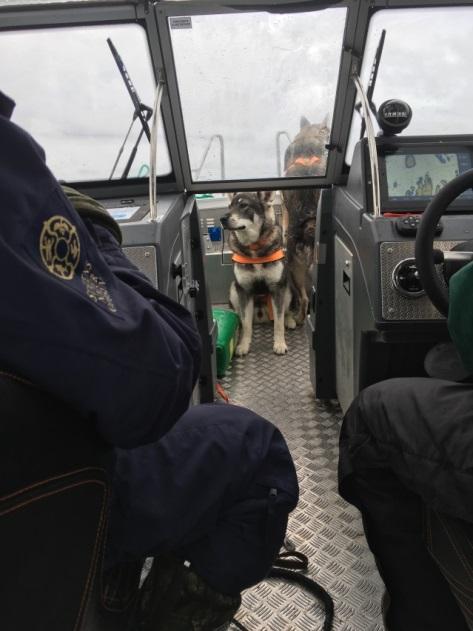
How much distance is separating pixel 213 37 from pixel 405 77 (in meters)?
0.73

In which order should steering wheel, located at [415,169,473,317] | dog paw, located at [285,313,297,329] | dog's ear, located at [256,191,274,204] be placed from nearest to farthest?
1. steering wheel, located at [415,169,473,317]
2. dog's ear, located at [256,191,274,204]
3. dog paw, located at [285,313,297,329]

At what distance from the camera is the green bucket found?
8.95 feet

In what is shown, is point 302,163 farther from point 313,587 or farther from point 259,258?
point 313,587

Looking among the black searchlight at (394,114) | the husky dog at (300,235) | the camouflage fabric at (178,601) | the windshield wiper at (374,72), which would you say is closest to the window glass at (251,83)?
the windshield wiper at (374,72)

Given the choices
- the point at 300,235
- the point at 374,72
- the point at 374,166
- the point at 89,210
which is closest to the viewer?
the point at 89,210

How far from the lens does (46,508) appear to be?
1.56 ft

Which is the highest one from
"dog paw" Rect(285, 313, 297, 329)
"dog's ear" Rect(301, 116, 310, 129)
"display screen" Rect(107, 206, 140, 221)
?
"dog's ear" Rect(301, 116, 310, 129)

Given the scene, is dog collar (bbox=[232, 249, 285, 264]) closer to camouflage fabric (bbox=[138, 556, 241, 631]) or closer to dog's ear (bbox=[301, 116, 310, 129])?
dog's ear (bbox=[301, 116, 310, 129])

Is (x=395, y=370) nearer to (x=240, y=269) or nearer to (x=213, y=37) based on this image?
(x=213, y=37)

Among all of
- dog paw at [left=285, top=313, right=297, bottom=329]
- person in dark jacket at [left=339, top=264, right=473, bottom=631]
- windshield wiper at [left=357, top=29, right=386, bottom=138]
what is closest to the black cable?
person in dark jacket at [left=339, top=264, right=473, bottom=631]

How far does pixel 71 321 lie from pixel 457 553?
0.76 m

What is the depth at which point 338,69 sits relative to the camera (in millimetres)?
1921

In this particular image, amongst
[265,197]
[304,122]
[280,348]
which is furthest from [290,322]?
[304,122]

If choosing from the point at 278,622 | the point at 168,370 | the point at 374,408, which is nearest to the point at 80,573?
the point at 168,370
